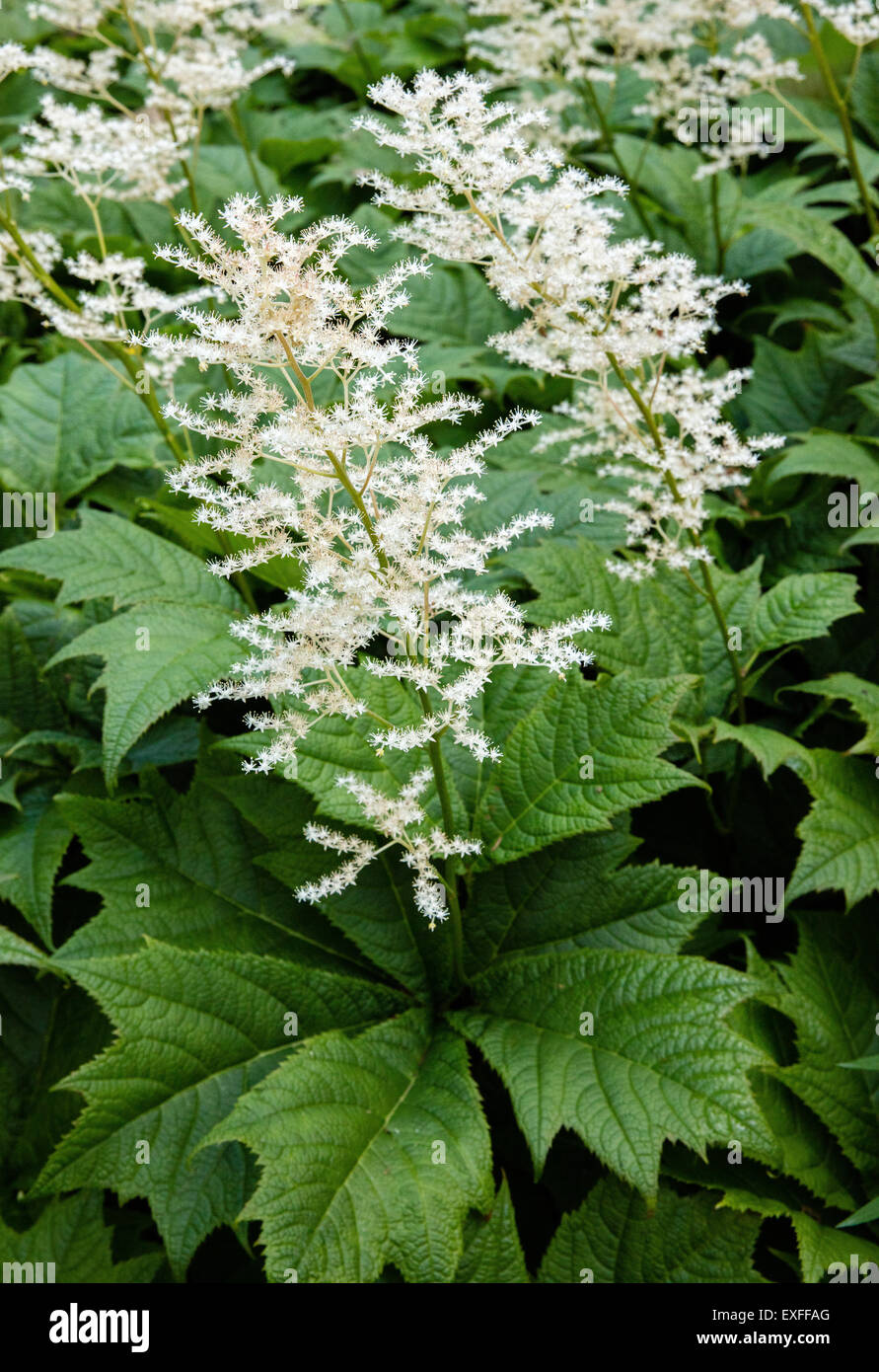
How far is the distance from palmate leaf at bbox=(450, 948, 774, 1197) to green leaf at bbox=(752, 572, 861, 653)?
99cm

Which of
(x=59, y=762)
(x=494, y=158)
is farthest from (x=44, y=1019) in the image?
Answer: (x=494, y=158)

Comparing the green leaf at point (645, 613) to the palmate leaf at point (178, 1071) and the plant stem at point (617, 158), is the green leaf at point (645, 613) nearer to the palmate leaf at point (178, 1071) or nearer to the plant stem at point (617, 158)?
the palmate leaf at point (178, 1071)

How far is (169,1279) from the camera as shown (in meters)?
2.29

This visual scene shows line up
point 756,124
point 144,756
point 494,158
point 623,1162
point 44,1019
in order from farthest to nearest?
point 756,124 < point 144,756 < point 44,1019 < point 494,158 < point 623,1162

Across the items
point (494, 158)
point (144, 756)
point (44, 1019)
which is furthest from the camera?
point (144, 756)

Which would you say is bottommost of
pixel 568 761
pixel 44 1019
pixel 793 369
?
pixel 44 1019

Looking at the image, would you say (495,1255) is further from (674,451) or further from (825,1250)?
(674,451)

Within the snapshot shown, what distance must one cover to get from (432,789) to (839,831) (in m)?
0.96

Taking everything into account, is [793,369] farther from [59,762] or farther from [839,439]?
[59,762]

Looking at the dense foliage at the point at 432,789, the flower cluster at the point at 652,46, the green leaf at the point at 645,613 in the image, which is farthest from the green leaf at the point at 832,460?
the flower cluster at the point at 652,46

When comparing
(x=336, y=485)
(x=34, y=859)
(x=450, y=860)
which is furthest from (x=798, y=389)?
(x=34, y=859)

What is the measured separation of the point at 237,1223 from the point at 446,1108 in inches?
17.6

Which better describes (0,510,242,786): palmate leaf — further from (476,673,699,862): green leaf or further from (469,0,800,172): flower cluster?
(469,0,800,172): flower cluster

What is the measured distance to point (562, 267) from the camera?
7.61 feet
